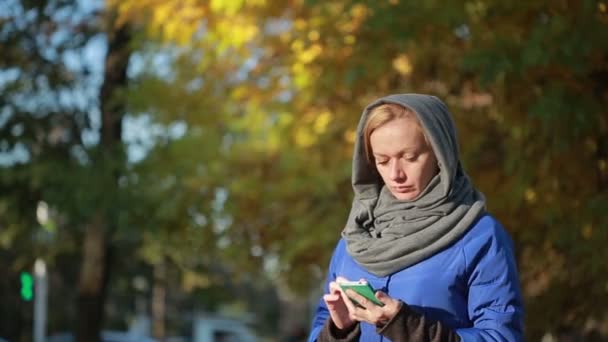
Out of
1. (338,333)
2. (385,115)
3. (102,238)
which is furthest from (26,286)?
(385,115)

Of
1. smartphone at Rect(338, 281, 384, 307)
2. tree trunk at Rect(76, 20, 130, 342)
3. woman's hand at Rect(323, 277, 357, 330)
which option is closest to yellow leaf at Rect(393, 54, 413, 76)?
tree trunk at Rect(76, 20, 130, 342)

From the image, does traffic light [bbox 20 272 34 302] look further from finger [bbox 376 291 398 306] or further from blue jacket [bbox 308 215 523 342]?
finger [bbox 376 291 398 306]

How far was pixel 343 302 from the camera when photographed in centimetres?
292

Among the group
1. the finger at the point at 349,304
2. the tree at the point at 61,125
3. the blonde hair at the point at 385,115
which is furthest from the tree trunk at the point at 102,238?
the finger at the point at 349,304

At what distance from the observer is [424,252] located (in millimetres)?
2855

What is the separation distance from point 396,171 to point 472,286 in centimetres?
34

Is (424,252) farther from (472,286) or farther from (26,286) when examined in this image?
(26,286)

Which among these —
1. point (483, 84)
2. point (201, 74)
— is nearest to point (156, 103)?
point (201, 74)

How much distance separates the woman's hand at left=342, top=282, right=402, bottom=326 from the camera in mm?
2725

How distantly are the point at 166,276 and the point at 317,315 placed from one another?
23167 millimetres

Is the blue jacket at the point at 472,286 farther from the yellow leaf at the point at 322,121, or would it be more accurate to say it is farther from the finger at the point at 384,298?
the yellow leaf at the point at 322,121

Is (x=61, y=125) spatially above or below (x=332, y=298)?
above

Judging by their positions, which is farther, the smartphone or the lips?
the lips

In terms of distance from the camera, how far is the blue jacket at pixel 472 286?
2.80 meters
